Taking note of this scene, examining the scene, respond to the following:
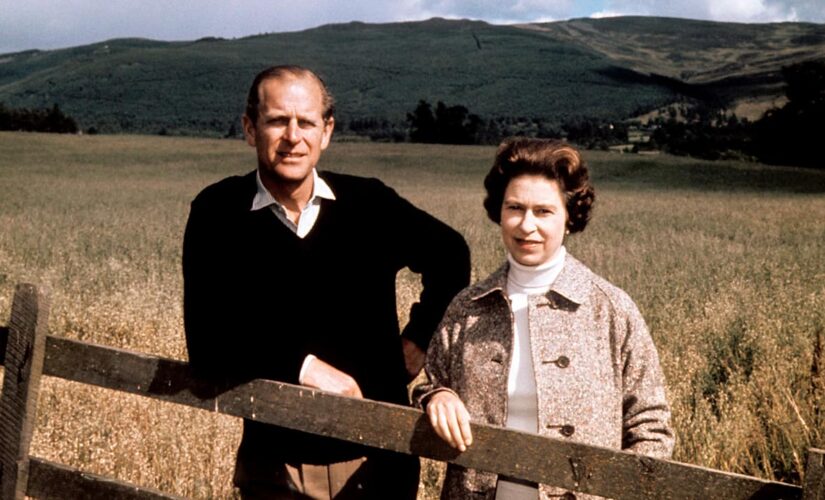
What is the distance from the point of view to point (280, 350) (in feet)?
9.09

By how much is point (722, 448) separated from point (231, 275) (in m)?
3.05

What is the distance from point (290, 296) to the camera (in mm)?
2822

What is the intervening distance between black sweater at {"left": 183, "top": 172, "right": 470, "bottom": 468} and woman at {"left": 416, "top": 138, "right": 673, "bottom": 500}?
0.34 meters

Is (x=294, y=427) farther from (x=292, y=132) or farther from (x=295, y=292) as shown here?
(x=292, y=132)

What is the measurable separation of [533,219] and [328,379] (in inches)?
31.8

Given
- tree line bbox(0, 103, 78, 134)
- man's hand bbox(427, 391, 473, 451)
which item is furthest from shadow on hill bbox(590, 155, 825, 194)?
tree line bbox(0, 103, 78, 134)

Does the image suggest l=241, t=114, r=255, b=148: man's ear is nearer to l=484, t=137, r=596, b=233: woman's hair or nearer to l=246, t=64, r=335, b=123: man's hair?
l=246, t=64, r=335, b=123: man's hair

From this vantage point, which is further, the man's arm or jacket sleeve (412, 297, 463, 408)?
the man's arm

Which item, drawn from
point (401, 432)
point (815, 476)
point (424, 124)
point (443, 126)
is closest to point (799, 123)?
point (443, 126)

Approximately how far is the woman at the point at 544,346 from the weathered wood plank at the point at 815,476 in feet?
1.97

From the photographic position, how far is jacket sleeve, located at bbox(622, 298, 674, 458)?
8.09 feet

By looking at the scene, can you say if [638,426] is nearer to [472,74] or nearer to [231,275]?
[231,275]

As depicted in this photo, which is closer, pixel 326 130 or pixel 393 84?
pixel 326 130

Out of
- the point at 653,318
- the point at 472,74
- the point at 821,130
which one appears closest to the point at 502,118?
the point at 472,74
